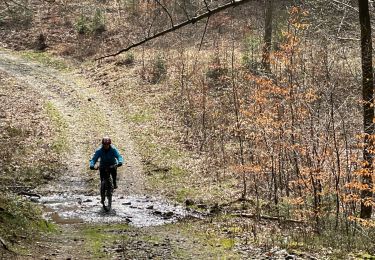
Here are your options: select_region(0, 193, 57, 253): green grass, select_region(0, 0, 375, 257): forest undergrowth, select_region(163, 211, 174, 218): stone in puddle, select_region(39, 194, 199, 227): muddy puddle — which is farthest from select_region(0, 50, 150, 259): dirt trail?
select_region(163, 211, 174, 218): stone in puddle

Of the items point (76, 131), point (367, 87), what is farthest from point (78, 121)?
point (367, 87)

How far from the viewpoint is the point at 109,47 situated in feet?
106

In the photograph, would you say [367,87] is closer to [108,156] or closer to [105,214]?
[108,156]

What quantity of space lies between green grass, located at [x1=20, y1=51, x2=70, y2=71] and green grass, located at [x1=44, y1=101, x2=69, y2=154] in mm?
6800

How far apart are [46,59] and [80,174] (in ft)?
60.1

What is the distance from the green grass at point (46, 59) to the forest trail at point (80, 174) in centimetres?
64

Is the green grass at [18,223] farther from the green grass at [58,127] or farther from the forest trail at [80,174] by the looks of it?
the green grass at [58,127]

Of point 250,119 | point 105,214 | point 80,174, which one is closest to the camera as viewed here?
point 105,214

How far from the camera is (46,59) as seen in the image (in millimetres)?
32500

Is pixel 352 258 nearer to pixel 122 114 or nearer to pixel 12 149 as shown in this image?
pixel 12 149

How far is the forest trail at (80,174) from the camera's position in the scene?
34.0ft

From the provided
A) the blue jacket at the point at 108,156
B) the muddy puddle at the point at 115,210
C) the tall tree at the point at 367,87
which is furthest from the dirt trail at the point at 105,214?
the tall tree at the point at 367,87

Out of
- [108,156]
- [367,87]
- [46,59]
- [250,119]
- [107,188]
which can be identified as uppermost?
[46,59]

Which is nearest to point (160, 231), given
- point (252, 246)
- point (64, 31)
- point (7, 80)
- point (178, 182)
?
point (252, 246)
